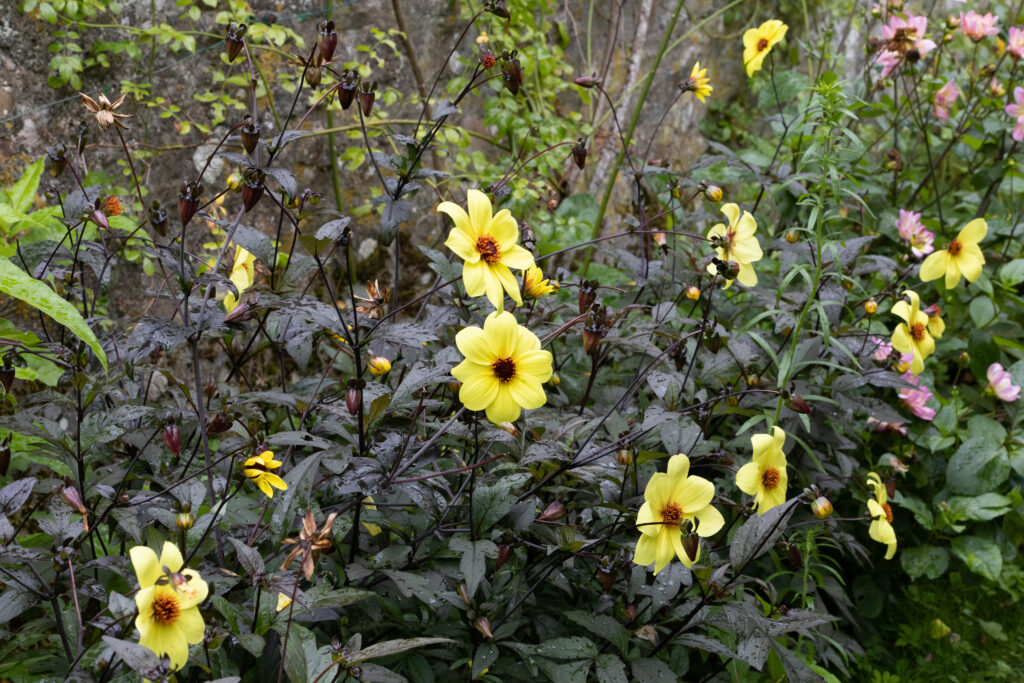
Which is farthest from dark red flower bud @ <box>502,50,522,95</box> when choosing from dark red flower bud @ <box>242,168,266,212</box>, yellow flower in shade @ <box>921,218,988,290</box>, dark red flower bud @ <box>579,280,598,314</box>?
yellow flower in shade @ <box>921,218,988,290</box>

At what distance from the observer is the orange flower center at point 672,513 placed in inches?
47.9

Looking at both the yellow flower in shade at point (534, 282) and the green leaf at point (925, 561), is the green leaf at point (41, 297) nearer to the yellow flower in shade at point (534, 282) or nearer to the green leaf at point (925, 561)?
the yellow flower in shade at point (534, 282)

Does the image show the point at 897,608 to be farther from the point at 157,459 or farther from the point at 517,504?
the point at 157,459

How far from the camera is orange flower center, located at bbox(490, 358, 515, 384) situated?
3.81 ft

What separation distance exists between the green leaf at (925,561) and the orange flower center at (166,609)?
198 centimetres

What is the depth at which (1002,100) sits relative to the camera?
2.81 metres

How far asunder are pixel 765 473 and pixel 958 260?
37.0 inches

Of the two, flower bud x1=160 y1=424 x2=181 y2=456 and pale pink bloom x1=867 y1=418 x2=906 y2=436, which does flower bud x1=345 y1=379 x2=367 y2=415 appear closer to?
flower bud x1=160 y1=424 x2=181 y2=456

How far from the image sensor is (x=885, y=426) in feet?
6.70

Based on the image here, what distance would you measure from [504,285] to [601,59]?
9.46 feet

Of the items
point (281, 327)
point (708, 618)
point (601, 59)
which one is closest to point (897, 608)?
point (708, 618)

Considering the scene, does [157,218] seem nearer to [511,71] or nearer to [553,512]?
[511,71]

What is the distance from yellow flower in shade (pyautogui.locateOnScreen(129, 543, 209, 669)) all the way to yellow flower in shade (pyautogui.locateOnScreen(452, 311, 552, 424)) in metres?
0.44

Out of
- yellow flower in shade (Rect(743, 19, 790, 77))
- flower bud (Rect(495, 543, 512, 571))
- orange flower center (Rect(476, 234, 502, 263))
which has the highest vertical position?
yellow flower in shade (Rect(743, 19, 790, 77))
